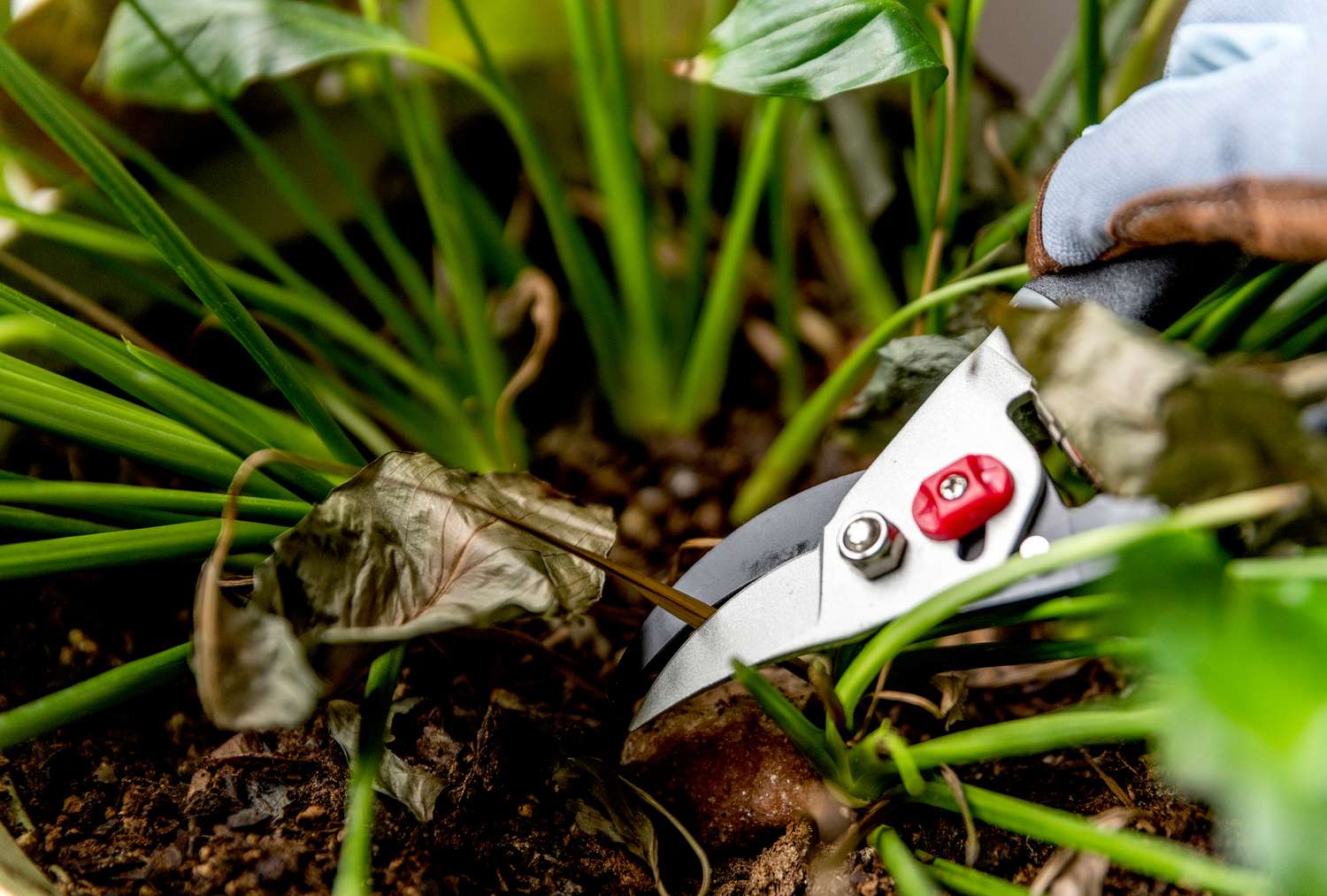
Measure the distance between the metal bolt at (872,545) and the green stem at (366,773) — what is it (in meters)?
0.20

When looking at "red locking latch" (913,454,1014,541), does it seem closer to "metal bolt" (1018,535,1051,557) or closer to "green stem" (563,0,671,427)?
"metal bolt" (1018,535,1051,557)

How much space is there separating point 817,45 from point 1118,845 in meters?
0.37

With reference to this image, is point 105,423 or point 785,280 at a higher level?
point 105,423

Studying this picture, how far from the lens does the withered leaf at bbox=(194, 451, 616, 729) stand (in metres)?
0.31

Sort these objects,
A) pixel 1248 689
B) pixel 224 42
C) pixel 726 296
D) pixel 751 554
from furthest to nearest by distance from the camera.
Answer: pixel 726 296, pixel 224 42, pixel 751 554, pixel 1248 689

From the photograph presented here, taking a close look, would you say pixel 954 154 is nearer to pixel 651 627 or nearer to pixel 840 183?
pixel 840 183

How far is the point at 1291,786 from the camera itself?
225 mm

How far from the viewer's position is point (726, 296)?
67 cm

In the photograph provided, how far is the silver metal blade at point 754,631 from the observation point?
0.40 metres

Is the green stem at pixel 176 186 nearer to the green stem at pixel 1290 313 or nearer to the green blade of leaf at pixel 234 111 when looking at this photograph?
the green blade of leaf at pixel 234 111

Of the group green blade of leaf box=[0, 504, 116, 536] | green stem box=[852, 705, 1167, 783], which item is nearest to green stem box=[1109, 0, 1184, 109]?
green stem box=[852, 705, 1167, 783]

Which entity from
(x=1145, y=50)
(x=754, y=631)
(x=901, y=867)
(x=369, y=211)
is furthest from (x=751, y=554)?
(x=1145, y=50)

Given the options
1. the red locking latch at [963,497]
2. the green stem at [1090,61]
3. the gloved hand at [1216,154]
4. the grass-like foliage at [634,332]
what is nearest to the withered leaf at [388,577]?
the grass-like foliage at [634,332]

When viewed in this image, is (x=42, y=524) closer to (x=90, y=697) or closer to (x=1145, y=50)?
(x=90, y=697)
